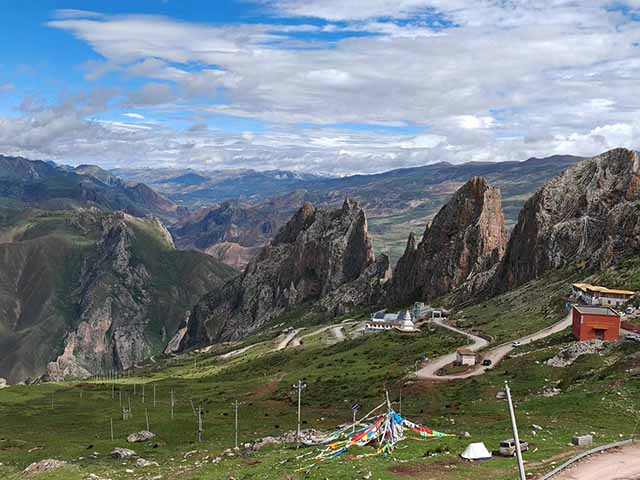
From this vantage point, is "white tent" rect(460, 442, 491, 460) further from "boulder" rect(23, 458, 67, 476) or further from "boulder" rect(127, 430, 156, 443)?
"boulder" rect(127, 430, 156, 443)

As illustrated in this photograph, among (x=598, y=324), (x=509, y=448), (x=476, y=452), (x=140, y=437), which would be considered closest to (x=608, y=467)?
(x=509, y=448)

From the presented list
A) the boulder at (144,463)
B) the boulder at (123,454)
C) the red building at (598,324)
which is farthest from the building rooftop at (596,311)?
the boulder at (123,454)

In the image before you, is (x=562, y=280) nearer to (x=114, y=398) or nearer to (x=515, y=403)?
(x=515, y=403)

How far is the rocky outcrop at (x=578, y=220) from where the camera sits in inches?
6275

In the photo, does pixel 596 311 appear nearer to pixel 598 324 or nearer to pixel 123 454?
pixel 598 324

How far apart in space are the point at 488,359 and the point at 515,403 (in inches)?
1352

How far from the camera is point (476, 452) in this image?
46594mm

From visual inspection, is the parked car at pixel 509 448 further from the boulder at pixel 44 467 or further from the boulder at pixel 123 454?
the boulder at pixel 123 454

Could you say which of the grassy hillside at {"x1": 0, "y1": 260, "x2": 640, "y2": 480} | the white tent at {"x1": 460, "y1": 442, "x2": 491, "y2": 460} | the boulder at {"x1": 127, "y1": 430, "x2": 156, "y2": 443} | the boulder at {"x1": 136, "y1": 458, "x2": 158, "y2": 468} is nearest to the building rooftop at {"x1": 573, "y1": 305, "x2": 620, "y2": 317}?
the grassy hillside at {"x1": 0, "y1": 260, "x2": 640, "y2": 480}

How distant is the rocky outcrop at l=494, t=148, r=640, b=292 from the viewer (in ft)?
523

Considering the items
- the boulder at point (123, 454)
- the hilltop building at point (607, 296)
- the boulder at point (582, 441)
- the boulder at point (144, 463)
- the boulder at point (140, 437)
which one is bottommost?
the boulder at point (140, 437)

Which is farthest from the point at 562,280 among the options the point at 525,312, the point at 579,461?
the point at 579,461

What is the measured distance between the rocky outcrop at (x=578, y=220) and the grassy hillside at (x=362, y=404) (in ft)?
47.2

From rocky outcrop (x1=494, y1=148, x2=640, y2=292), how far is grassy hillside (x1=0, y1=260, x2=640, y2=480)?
1439 cm
